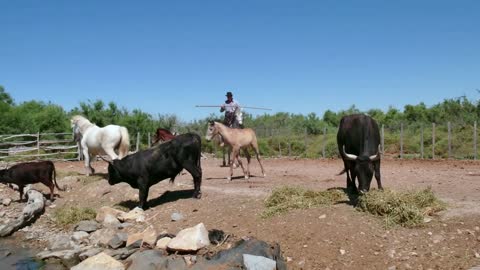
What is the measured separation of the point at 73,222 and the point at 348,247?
6609 millimetres

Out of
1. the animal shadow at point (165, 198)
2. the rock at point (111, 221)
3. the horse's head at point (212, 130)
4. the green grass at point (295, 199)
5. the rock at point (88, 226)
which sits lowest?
the rock at point (88, 226)

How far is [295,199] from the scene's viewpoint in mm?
9203

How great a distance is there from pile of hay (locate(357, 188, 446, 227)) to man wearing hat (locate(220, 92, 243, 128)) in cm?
794

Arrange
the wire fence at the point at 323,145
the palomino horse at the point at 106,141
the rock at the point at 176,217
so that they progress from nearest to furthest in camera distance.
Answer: the rock at the point at 176,217 < the palomino horse at the point at 106,141 < the wire fence at the point at 323,145

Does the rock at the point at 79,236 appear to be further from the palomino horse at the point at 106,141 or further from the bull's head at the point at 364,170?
the bull's head at the point at 364,170

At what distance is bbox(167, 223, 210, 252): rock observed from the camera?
7.81 m

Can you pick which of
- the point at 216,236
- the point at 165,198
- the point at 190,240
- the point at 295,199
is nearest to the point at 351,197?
the point at 295,199

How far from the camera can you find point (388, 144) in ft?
83.8

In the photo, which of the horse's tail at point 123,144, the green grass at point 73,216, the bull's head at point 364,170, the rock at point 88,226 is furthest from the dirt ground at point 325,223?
the horse's tail at point 123,144

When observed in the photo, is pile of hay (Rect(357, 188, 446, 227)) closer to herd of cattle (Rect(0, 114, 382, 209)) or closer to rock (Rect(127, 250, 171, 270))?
herd of cattle (Rect(0, 114, 382, 209))

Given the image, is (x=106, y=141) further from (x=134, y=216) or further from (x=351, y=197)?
(x=351, y=197)

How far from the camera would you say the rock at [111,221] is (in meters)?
10.1

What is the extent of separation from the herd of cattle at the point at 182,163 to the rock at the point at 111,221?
0.77 metres

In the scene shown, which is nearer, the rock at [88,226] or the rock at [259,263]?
the rock at [259,263]
